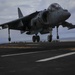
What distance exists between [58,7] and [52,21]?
272 centimetres

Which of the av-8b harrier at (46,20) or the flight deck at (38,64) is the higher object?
the av-8b harrier at (46,20)

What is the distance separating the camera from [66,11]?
3266 centimetres

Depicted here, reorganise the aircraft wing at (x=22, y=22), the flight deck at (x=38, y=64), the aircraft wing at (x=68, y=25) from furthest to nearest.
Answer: the aircraft wing at (x=68, y=25), the aircraft wing at (x=22, y=22), the flight deck at (x=38, y=64)

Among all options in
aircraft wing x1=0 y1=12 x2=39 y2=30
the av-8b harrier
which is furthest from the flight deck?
aircraft wing x1=0 y1=12 x2=39 y2=30

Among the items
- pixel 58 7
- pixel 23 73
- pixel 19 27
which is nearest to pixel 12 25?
pixel 19 27

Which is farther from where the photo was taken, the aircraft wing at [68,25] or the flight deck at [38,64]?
the aircraft wing at [68,25]

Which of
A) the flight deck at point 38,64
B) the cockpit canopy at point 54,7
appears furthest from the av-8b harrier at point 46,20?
the flight deck at point 38,64

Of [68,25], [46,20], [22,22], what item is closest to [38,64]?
[46,20]

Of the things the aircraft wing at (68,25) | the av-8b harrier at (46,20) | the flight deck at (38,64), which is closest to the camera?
the flight deck at (38,64)

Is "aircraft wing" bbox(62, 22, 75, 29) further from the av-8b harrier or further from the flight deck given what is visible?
the flight deck

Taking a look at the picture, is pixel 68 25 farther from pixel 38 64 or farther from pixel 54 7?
pixel 38 64

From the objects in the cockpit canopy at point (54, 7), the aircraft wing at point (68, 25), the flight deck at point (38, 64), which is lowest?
the flight deck at point (38, 64)

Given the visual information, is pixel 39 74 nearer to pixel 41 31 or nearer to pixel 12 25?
pixel 41 31

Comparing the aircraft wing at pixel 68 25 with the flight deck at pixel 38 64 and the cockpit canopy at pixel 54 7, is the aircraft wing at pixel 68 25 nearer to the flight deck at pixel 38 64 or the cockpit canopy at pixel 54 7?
the cockpit canopy at pixel 54 7
